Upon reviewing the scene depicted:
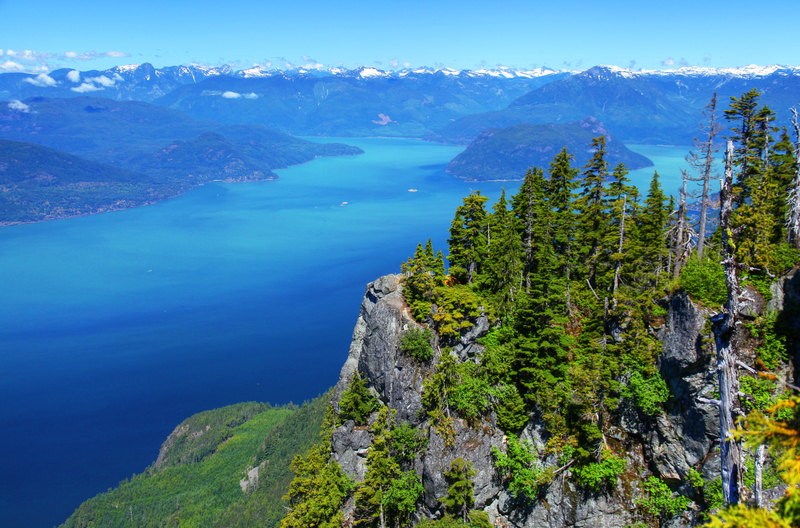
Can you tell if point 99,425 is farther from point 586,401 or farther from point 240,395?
point 586,401

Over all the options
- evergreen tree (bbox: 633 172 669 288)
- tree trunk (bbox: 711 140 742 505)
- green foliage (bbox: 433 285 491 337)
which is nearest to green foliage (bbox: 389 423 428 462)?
green foliage (bbox: 433 285 491 337)

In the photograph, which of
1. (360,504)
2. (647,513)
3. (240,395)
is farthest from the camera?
(240,395)

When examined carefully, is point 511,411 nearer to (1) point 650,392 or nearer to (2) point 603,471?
(2) point 603,471

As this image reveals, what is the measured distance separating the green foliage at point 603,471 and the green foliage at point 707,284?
400 inches

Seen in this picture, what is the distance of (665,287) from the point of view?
26.3 metres

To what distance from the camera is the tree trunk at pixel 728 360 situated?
11.5 meters

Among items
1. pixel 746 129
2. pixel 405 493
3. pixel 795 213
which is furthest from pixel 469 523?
pixel 746 129

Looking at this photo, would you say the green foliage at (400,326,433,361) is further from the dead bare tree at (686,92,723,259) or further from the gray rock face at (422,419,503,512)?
the dead bare tree at (686,92,723,259)

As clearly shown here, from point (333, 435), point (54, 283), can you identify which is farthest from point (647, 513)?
point (54, 283)

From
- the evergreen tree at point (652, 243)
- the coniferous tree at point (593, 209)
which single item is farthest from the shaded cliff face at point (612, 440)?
the coniferous tree at point (593, 209)

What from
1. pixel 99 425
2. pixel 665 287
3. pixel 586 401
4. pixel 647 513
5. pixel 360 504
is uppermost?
pixel 665 287

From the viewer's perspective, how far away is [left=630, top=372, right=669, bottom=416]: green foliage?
79.2 ft

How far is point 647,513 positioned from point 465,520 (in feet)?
36.2

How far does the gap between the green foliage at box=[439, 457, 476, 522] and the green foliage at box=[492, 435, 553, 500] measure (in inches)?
81.0
